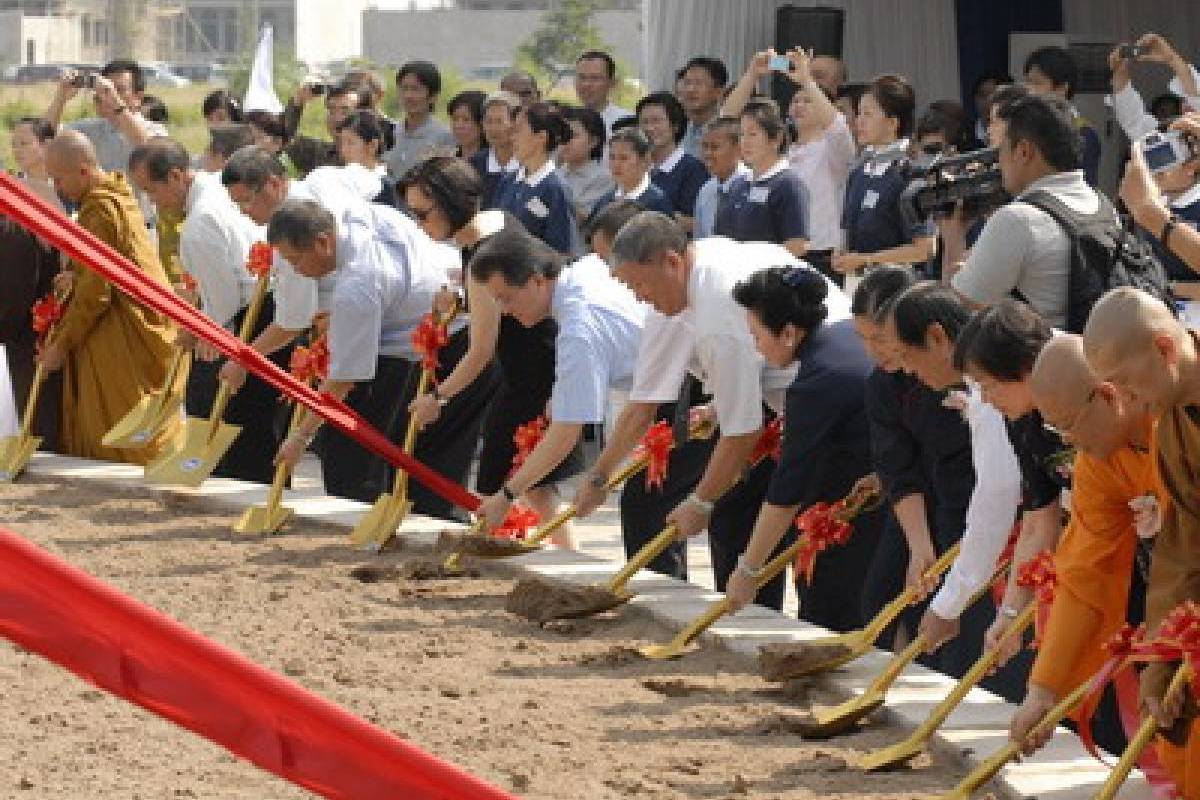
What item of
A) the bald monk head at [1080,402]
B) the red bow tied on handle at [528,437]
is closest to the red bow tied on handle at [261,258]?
the red bow tied on handle at [528,437]

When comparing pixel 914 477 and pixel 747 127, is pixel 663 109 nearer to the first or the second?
pixel 747 127

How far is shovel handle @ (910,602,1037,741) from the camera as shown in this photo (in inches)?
252

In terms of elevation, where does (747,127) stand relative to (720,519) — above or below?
above

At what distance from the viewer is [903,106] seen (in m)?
11.2

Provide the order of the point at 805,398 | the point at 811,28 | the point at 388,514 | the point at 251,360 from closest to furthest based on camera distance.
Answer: the point at 805,398 < the point at 388,514 < the point at 251,360 < the point at 811,28

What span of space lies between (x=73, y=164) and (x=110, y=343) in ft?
2.46

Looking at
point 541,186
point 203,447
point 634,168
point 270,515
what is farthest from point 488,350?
point 541,186

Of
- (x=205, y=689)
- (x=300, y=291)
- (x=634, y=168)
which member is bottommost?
(x=300, y=291)

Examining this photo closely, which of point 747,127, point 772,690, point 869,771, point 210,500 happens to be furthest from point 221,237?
point 869,771

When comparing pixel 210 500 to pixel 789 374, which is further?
pixel 210 500

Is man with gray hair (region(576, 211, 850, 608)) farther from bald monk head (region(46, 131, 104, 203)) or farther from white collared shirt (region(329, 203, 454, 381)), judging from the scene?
bald monk head (region(46, 131, 104, 203))

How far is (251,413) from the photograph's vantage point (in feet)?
37.0

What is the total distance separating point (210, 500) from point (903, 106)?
310 cm

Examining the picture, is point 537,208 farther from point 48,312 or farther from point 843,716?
point 843,716
